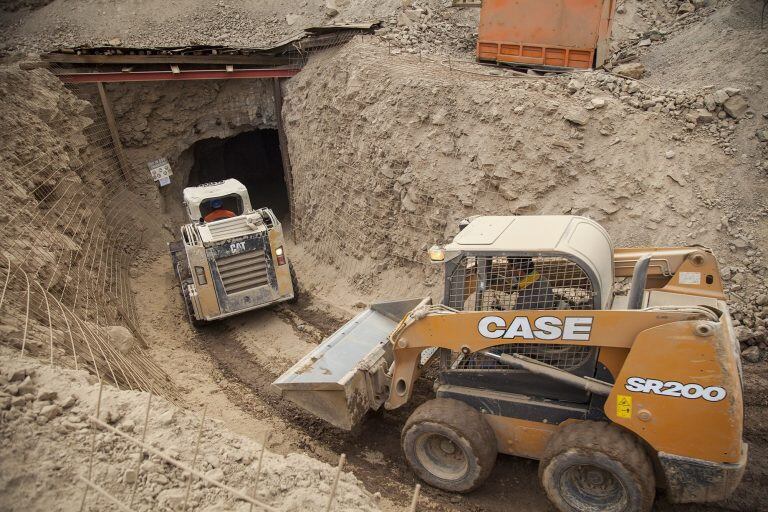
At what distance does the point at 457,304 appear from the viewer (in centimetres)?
581

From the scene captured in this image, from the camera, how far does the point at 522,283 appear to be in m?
5.39

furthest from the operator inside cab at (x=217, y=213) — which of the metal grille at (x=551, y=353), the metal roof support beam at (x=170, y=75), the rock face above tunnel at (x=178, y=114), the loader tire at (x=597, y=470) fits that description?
the loader tire at (x=597, y=470)

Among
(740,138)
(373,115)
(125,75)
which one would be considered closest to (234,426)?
(373,115)

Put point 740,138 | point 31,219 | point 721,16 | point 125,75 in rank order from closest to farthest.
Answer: point 740,138 → point 31,219 → point 721,16 → point 125,75

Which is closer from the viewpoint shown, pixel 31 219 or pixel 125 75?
pixel 31 219

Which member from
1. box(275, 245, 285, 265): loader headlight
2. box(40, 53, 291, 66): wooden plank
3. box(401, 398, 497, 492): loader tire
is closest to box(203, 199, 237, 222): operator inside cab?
box(275, 245, 285, 265): loader headlight

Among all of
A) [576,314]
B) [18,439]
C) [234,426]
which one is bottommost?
[234,426]

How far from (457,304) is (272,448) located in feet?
10.0

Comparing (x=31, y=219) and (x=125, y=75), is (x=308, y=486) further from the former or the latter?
(x=125, y=75)

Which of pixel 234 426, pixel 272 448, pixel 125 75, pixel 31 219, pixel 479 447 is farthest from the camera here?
pixel 125 75

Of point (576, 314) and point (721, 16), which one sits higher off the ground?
point (721, 16)

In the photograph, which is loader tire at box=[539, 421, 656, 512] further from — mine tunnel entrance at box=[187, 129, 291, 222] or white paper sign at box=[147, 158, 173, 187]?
mine tunnel entrance at box=[187, 129, 291, 222]

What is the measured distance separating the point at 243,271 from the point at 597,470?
6998 mm

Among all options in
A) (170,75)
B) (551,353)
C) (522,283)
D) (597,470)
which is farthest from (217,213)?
(597,470)
